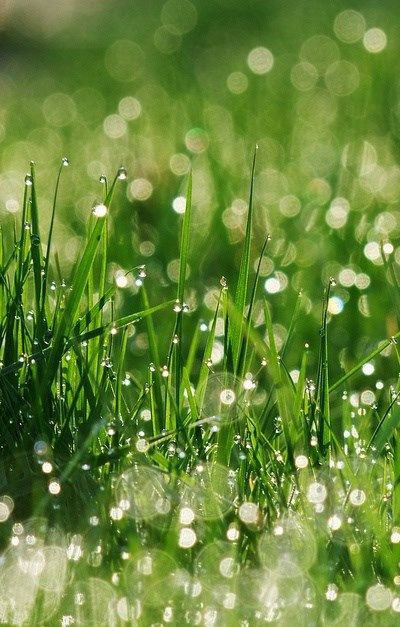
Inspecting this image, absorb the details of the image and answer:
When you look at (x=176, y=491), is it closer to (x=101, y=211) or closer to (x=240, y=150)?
(x=101, y=211)

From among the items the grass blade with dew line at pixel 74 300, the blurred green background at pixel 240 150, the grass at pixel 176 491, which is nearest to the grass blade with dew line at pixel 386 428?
the grass at pixel 176 491

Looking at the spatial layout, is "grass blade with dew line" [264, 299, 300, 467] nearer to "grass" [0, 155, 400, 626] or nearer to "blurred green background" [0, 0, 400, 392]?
"grass" [0, 155, 400, 626]

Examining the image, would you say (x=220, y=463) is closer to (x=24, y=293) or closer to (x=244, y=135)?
(x=24, y=293)

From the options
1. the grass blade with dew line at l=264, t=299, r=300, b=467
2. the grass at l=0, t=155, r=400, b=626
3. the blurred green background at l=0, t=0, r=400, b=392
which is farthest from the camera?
the blurred green background at l=0, t=0, r=400, b=392

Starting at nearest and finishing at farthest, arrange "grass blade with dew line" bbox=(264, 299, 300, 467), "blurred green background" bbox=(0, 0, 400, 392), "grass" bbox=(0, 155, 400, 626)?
"grass" bbox=(0, 155, 400, 626) → "grass blade with dew line" bbox=(264, 299, 300, 467) → "blurred green background" bbox=(0, 0, 400, 392)

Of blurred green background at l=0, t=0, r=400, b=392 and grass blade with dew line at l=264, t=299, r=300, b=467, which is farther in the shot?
blurred green background at l=0, t=0, r=400, b=392

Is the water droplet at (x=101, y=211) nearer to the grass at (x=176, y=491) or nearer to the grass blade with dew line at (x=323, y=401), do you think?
the grass at (x=176, y=491)

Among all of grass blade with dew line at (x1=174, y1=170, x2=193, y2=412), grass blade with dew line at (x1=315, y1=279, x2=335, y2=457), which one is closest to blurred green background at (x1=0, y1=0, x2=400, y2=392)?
grass blade with dew line at (x1=315, y1=279, x2=335, y2=457)
